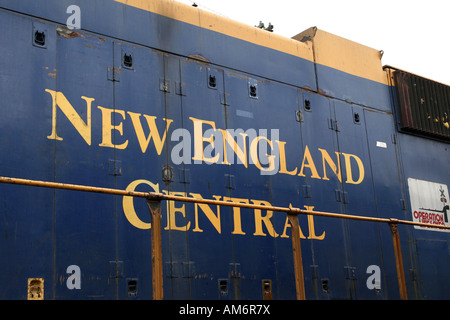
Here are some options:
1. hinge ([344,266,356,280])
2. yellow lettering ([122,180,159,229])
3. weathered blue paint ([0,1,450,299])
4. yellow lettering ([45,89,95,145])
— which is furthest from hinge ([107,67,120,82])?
hinge ([344,266,356,280])

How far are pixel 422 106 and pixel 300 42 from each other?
1907 mm

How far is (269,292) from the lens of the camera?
4.78 metres

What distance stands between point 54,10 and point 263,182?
91.8 inches

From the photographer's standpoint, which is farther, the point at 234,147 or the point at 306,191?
the point at 306,191

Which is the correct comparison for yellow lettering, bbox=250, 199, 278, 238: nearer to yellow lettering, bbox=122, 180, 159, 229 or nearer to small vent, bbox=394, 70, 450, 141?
yellow lettering, bbox=122, 180, 159, 229

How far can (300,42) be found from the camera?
6012 millimetres

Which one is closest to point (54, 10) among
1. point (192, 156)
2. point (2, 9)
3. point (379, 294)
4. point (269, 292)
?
point (2, 9)

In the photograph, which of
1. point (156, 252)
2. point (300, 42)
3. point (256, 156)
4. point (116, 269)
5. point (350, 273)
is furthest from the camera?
point (300, 42)

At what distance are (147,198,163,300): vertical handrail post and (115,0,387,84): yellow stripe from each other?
2.73 m

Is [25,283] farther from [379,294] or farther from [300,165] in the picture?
[379,294]

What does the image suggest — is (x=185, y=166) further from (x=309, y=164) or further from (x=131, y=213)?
(x=309, y=164)

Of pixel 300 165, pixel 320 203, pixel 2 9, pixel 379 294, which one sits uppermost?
pixel 2 9

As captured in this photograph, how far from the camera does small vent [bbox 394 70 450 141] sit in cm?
662

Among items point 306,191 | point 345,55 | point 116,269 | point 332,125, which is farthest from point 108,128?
point 345,55
